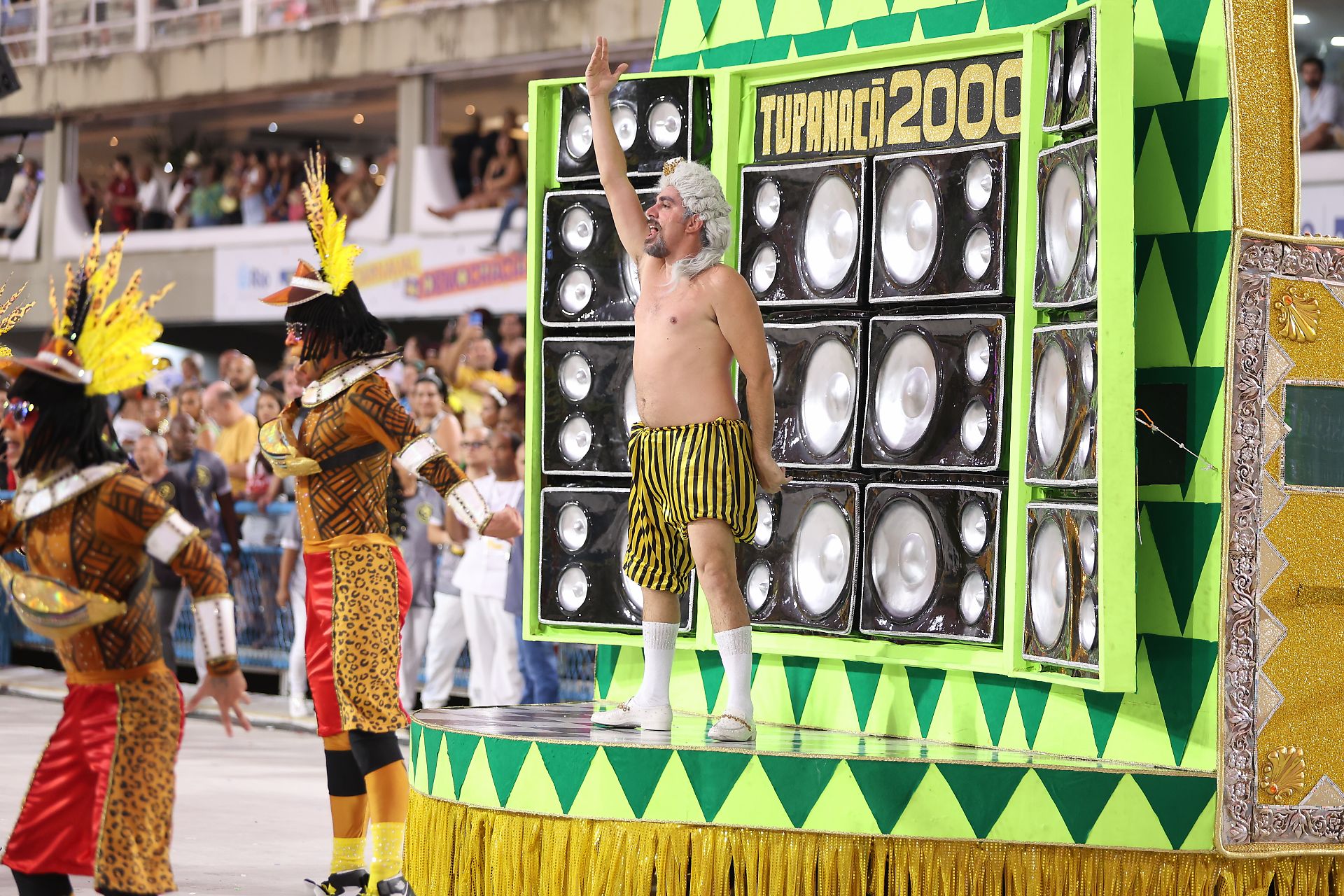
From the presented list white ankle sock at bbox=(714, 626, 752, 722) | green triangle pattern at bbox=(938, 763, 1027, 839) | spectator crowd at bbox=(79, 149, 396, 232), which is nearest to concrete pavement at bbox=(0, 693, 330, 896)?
white ankle sock at bbox=(714, 626, 752, 722)

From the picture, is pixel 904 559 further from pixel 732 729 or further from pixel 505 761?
pixel 505 761

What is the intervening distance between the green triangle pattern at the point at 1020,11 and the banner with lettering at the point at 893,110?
12 cm

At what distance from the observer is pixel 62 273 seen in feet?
74.7

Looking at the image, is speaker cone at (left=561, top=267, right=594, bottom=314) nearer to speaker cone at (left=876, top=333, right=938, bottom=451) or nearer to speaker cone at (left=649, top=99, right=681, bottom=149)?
speaker cone at (left=649, top=99, right=681, bottom=149)

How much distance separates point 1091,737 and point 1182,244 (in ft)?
4.48

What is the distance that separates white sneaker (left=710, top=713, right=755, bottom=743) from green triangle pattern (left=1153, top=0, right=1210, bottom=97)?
209cm

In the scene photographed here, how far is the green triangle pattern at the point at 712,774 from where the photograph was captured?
5.02 meters

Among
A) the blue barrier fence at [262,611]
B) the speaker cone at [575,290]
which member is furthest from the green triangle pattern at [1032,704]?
the blue barrier fence at [262,611]

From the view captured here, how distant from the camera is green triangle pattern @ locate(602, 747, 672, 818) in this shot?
5.07m

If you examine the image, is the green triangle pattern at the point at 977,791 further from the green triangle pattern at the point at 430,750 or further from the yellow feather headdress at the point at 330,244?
the yellow feather headdress at the point at 330,244

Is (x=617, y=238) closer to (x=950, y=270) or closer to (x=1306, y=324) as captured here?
(x=950, y=270)

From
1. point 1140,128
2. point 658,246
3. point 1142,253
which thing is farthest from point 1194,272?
point 658,246

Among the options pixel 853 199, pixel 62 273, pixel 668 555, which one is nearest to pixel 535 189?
pixel 853 199

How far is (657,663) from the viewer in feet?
18.3
